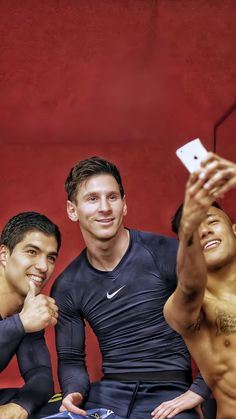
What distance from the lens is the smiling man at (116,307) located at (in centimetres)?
226

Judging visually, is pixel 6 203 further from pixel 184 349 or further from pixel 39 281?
pixel 184 349

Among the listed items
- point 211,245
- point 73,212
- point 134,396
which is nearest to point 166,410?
point 134,396

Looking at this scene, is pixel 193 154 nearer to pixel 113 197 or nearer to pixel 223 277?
pixel 223 277

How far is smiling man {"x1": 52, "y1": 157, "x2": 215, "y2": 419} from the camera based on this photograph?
2.26m

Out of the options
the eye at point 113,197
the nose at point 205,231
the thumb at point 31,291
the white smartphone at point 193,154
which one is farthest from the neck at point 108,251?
the white smartphone at point 193,154

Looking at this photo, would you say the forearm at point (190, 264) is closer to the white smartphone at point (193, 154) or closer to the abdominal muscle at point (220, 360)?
the white smartphone at point (193, 154)

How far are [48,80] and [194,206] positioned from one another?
1.60 metres

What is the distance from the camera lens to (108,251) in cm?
235

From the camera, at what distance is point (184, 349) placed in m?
2.34

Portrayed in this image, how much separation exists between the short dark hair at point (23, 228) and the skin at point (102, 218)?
9 centimetres

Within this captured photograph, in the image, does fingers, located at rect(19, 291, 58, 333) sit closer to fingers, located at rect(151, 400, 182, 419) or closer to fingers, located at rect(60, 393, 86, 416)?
fingers, located at rect(60, 393, 86, 416)

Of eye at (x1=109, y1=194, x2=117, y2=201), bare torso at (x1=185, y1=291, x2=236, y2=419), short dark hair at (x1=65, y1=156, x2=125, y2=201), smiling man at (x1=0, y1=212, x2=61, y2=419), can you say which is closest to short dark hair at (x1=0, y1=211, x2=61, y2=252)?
smiling man at (x1=0, y1=212, x2=61, y2=419)

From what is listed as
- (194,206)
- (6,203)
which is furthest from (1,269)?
(194,206)

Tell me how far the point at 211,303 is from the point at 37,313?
51 centimetres
